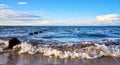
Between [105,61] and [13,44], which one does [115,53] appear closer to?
[105,61]

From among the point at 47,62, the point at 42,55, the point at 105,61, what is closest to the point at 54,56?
the point at 42,55

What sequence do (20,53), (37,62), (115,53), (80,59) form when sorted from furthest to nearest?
(20,53), (115,53), (80,59), (37,62)

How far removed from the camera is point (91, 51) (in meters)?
9.87

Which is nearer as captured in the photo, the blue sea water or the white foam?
the white foam

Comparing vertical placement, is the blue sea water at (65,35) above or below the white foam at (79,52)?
below

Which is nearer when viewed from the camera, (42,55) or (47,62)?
(47,62)

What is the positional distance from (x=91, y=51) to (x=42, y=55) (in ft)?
7.06

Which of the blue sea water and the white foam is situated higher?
the white foam

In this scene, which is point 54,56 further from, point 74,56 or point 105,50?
point 105,50

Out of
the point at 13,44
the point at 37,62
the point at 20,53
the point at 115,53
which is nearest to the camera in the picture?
the point at 37,62

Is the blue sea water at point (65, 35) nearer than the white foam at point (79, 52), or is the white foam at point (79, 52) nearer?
the white foam at point (79, 52)

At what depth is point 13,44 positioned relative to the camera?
12.2m

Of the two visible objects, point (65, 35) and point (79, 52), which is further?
point (65, 35)

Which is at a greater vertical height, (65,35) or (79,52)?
(79,52)
